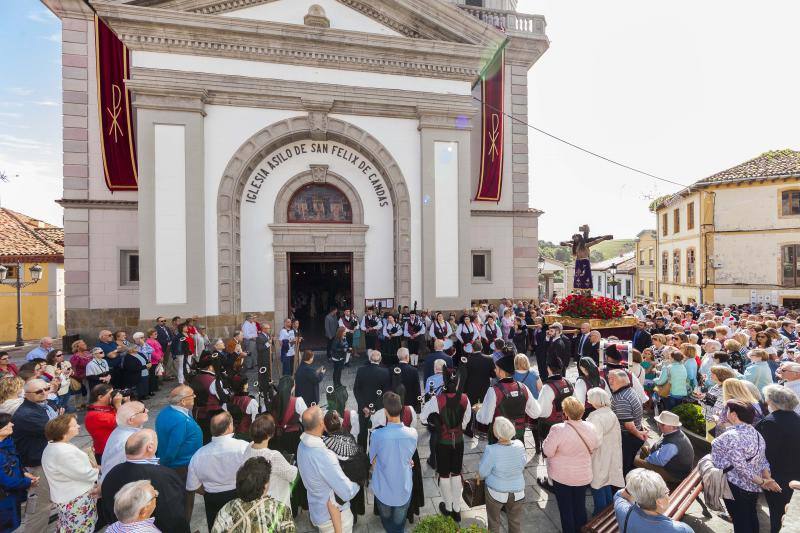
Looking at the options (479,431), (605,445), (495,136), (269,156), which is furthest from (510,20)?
(605,445)

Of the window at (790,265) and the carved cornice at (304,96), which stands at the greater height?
the carved cornice at (304,96)

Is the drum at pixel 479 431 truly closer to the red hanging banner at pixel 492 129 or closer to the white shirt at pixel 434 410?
the white shirt at pixel 434 410

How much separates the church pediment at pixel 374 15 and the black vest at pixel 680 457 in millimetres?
14158

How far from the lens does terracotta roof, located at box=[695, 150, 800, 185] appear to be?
22.4 metres

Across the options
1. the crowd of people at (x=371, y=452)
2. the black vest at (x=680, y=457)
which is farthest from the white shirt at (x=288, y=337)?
the black vest at (x=680, y=457)

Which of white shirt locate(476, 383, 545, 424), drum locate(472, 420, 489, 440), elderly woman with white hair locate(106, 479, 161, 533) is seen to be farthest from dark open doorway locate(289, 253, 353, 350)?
elderly woman with white hair locate(106, 479, 161, 533)

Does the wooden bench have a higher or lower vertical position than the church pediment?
lower

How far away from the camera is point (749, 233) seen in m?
23.4

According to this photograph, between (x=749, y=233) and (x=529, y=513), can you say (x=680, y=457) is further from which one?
(x=749, y=233)

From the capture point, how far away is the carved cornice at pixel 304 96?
40.4ft

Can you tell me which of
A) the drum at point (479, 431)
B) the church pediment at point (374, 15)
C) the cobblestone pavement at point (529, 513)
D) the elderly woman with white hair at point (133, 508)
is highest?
the church pediment at point (374, 15)

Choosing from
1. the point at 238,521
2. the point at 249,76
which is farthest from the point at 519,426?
the point at 249,76

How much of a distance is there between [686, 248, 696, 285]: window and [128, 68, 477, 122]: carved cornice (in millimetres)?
20481

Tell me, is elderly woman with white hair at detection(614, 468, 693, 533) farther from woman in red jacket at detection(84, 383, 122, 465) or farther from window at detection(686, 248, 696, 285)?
window at detection(686, 248, 696, 285)
